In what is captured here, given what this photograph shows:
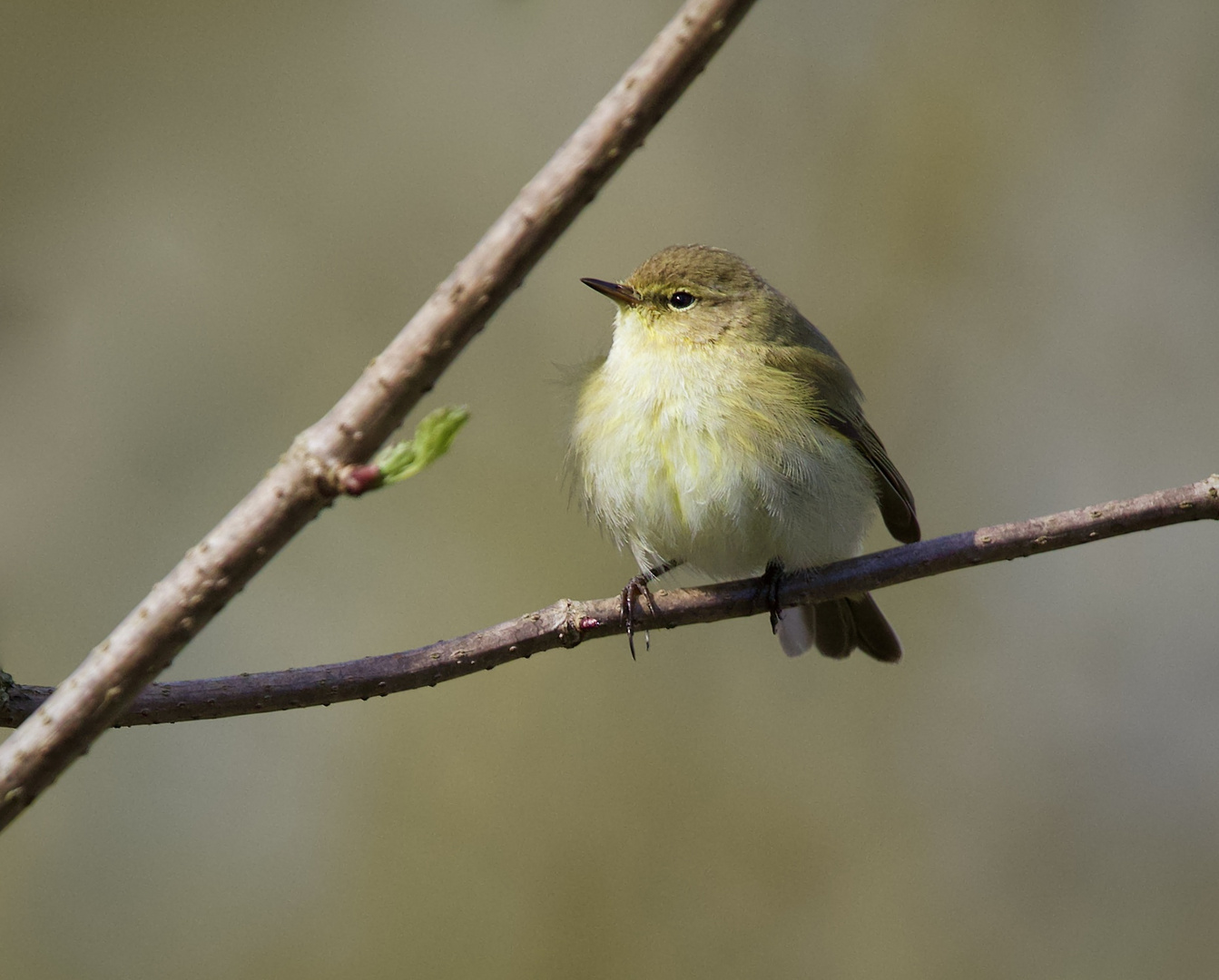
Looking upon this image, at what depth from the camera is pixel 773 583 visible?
3254 millimetres

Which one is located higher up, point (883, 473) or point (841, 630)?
point (883, 473)

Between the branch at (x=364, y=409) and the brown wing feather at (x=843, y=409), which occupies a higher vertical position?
the brown wing feather at (x=843, y=409)

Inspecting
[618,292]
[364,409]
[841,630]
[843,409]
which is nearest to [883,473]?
[843,409]

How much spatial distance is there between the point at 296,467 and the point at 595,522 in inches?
101

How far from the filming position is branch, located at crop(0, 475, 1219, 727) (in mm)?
2174

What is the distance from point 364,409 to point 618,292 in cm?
253

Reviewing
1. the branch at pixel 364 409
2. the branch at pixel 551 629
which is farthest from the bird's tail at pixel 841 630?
the branch at pixel 364 409

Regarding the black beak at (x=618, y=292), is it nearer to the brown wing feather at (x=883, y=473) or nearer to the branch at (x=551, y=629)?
the brown wing feather at (x=883, y=473)

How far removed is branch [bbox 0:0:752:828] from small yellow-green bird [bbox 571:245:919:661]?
1801mm

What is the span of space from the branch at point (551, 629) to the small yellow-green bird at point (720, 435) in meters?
0.44

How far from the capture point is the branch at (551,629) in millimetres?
2174

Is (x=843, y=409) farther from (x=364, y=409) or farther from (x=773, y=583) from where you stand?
(x=364, y=409)

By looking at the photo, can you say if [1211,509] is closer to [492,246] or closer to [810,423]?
[810,423]

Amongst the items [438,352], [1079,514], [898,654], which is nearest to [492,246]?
[438,352]
